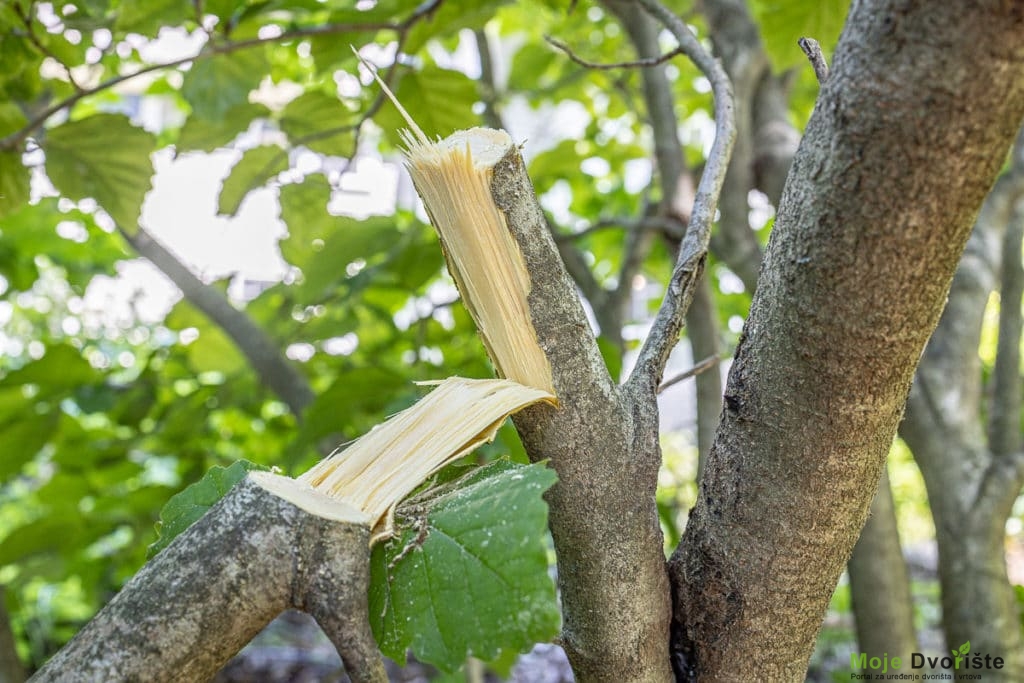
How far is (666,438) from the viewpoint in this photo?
10.2ft

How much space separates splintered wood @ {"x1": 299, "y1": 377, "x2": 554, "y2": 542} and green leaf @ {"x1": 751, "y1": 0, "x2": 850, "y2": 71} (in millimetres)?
622

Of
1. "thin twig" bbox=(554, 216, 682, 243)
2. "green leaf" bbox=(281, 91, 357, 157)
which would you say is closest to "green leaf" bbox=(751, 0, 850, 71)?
"thin twig" bbox=(554, 216, 682, 243)

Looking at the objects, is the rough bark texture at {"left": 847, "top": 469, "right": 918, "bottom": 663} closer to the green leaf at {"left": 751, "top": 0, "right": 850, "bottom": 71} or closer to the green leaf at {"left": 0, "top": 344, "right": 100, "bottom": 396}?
the green leaf at {"left": 751, "top": 0, "right": 850, "bottom": 71}

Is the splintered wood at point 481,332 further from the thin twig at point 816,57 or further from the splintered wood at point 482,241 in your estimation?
the thin twig at point 816,57

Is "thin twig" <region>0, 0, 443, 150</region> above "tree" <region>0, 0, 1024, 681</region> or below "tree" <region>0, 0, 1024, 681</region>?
above

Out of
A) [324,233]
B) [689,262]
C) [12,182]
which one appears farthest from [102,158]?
[689,262]

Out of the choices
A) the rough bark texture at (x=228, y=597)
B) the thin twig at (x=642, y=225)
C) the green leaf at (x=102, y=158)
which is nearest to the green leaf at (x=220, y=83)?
the green leaf at (x=102, y=158)

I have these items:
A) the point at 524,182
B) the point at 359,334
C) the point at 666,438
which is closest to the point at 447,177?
the point at 524,182

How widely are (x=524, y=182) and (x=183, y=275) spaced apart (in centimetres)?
103

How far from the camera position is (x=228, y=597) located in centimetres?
35

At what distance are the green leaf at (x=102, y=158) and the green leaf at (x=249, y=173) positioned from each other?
137 mm

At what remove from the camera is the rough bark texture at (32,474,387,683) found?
13.5 inches

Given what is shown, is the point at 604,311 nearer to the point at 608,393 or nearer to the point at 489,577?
the point at 608,393

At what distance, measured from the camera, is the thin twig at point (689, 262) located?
1.56ft
